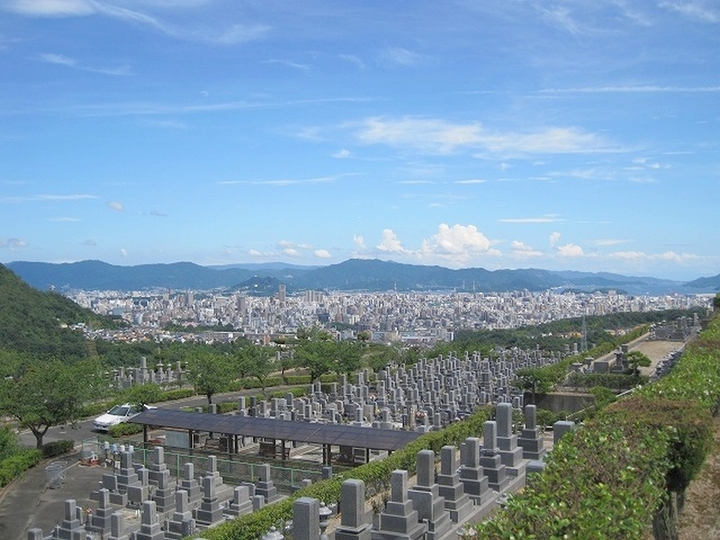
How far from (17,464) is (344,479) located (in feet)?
31.8

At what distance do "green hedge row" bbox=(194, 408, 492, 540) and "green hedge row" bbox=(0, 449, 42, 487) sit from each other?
335 inches

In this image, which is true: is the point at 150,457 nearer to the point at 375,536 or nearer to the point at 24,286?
the point at 375,536

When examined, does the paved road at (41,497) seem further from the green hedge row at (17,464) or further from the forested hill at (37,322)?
the forested hill at (37,322)

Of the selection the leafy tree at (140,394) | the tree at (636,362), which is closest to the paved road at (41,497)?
the leafy tree at (140,394)

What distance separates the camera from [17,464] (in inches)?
697

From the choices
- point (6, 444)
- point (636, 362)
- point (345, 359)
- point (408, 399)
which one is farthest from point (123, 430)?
point (636, 362)

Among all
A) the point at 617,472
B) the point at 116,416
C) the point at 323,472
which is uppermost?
the point at 617,472

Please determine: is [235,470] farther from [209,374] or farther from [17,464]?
[209,374]

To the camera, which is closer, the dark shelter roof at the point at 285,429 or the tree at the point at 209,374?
the dark shelter roof at the point at 285,429

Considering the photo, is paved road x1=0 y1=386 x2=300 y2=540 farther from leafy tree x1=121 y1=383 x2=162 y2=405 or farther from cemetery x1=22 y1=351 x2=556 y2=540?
leafy tree x1=121 y1=383 x2=162 y2=405

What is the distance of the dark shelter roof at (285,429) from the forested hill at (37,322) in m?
22.5

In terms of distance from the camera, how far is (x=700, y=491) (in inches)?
375

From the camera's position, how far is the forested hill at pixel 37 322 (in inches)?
1759

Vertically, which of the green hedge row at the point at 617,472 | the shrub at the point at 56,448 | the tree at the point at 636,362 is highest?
the green hedge row at the point at 617,472
